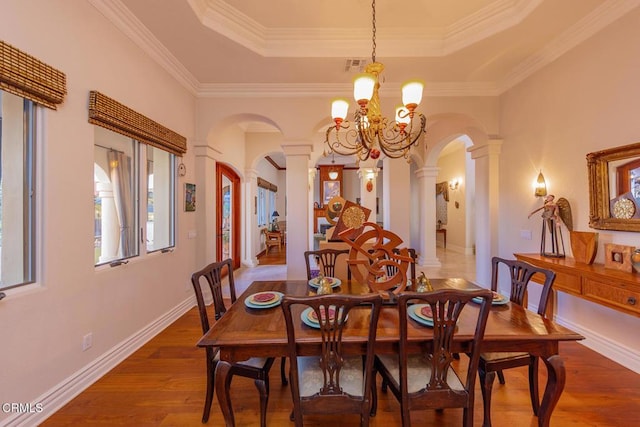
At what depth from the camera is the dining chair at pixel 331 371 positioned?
47.8 inches

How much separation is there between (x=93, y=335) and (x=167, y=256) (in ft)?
3.69

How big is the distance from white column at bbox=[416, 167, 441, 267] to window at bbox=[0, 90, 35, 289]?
20.8 feet

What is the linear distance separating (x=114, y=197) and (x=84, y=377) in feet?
4.85

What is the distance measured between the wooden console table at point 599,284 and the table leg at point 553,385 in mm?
1157

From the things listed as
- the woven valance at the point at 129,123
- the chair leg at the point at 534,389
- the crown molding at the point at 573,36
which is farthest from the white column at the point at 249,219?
the chair leg at the point at 534,389

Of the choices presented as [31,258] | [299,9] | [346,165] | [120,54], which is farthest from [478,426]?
[346,165]

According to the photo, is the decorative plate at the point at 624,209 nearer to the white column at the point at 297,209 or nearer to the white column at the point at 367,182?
the white column at the point at 297,209

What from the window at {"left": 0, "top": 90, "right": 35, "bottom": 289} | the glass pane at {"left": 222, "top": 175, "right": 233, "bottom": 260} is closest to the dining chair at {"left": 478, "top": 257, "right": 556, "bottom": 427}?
the window at {"left": 0, "top": 90, "right": 35, "bottom": 289}

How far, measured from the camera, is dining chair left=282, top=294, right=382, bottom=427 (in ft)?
3.98

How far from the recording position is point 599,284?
2.17 meters

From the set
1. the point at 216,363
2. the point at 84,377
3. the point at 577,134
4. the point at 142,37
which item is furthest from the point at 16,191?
the point at 577,134

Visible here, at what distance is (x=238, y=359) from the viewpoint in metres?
1.38

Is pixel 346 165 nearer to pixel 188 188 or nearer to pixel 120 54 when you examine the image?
pixel 188 188

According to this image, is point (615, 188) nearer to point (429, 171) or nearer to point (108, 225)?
point (429, 171)
